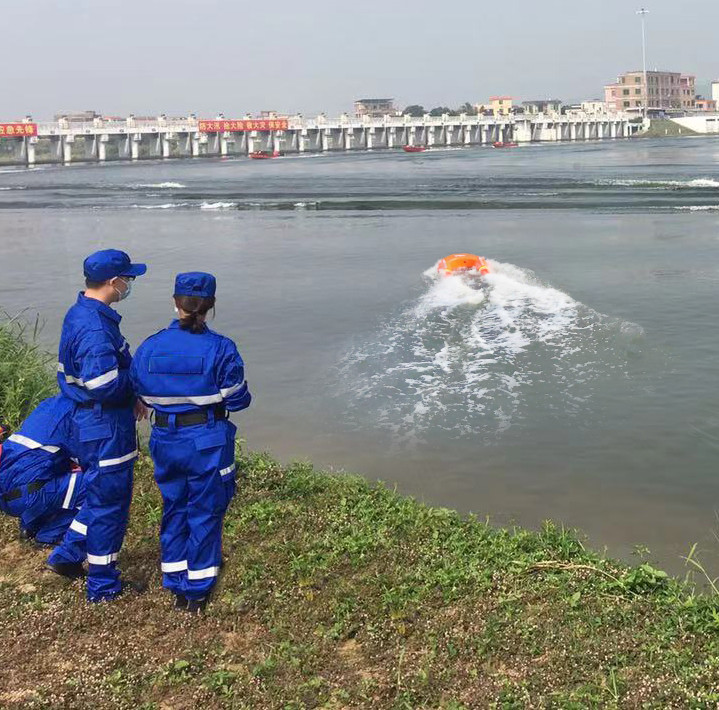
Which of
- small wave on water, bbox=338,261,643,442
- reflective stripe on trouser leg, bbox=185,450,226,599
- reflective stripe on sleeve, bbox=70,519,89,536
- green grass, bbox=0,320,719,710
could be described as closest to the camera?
green grass, bbox=0,320,719,710

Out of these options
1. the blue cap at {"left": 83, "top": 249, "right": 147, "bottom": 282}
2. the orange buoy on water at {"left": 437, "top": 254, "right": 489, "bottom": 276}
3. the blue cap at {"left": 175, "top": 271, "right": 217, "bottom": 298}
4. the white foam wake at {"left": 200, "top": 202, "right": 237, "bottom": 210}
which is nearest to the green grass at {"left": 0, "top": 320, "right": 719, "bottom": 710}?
the blue cap at {"left": 175, "top": 271, "right": 217, "bottom": 298}

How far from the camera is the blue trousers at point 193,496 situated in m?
4.52

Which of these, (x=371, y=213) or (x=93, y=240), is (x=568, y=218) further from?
(x=93, y=240)

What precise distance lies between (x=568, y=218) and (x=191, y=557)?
81.3 feet

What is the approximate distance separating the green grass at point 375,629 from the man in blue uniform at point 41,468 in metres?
0.39

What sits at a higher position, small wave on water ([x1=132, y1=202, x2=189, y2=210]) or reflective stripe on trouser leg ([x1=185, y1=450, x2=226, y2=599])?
small wave on water ([x1=132, y1=202, x2=189, y2=210])

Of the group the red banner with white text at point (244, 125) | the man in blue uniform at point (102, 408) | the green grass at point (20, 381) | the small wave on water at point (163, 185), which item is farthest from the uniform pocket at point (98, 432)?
the red banner with white text at point (244, 125)

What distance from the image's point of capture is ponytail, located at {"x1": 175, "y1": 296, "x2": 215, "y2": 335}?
451 cm

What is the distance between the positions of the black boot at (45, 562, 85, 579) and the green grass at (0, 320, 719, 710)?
93 mm

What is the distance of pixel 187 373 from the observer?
445cm

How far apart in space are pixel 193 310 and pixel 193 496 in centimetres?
97

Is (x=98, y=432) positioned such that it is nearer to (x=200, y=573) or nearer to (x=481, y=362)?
(x=200, y=573)

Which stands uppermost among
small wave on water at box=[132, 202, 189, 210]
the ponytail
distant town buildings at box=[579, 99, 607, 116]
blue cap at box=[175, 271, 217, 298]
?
distant town buildings at box=[579, 99, 607, 116]

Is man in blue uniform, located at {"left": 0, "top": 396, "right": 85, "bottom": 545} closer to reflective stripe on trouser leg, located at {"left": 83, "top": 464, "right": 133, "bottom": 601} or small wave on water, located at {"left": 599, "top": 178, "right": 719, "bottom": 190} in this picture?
reflective stripe on trouser leg, located at {"left": 83, "top": 464, "right": 133, "bottom": 601}
